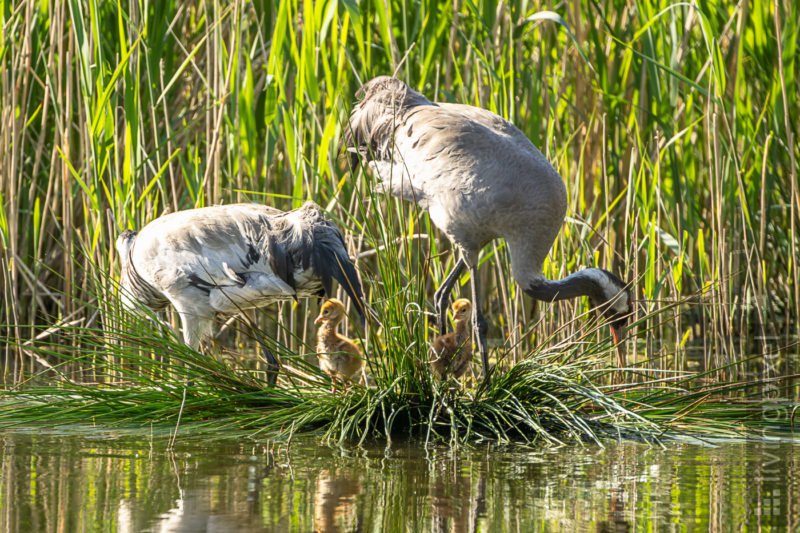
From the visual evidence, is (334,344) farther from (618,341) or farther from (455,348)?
(618,341)

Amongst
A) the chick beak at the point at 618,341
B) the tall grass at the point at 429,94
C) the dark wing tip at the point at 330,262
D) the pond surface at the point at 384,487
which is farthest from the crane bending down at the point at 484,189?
the pond surface at the point at 384,487

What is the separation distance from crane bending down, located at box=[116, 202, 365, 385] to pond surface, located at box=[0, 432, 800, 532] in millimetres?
957

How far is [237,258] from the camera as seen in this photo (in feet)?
15.2

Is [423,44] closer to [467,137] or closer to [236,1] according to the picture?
[467,137]

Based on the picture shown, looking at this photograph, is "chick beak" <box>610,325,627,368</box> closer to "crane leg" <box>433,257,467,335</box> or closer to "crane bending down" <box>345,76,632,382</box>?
"crane bending down" <box>345,76,632,382</box>

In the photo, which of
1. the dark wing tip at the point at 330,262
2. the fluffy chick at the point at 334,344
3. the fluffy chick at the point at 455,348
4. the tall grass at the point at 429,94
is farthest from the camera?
the tall grass at the point at 429,94

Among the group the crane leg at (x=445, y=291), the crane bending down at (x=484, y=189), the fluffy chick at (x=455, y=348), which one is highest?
the crane bending down at (x=484, y=189)

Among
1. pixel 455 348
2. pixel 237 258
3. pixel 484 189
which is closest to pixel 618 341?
pixel 455 348

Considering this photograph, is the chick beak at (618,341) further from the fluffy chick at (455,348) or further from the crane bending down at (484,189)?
the fluffy chick at (455,348)

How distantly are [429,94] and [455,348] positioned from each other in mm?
1945

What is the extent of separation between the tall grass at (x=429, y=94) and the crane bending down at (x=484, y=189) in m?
0.15

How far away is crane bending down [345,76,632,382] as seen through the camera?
4969 mm

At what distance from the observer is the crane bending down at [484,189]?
4.97m

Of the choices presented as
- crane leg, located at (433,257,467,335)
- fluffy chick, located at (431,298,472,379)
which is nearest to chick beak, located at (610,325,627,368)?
fluffy chick, located at (431,298,472,379)
